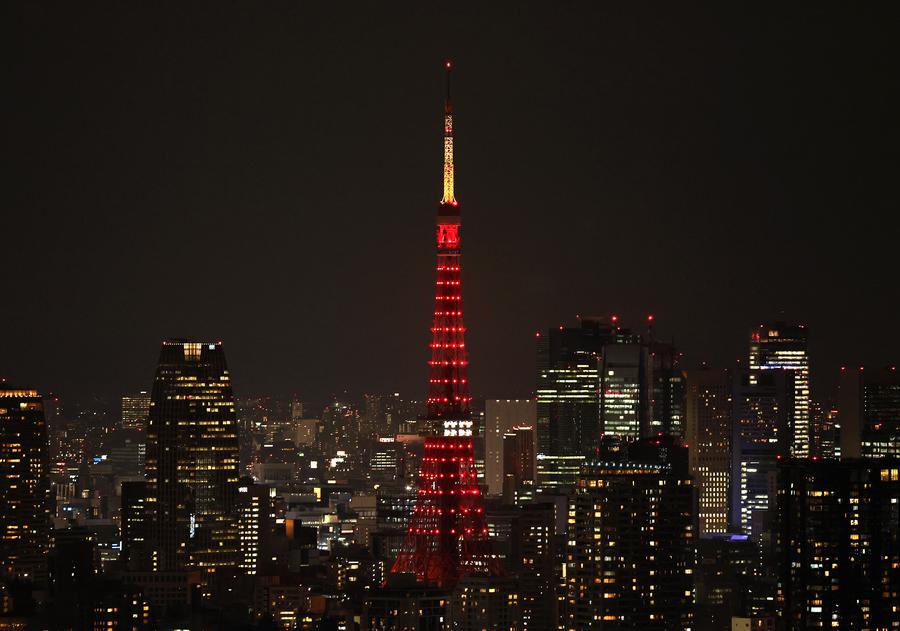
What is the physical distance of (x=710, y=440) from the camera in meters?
48.6

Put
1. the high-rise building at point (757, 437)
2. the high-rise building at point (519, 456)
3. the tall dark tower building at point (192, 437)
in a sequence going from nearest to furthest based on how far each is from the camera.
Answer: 1. the high-rise building at point (757, 437)
2. the tall dark tower building at point (192, 437)
3. the high-rise building at point (519, 456)

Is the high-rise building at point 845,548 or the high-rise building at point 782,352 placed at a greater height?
the high-rise building at point 782,352

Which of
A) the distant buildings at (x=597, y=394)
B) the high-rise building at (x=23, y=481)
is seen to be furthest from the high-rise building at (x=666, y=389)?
the high-rise building at (x=23, y=481)

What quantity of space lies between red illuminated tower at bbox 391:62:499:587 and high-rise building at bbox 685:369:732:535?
389 cm

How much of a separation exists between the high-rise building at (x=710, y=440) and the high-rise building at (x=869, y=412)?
7.49ft

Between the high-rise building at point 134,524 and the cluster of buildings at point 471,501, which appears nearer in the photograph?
the cluster of buildings at point 471,501

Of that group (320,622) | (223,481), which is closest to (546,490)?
(223,481)

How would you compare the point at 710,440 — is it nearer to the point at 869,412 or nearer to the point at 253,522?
the point at 869,412

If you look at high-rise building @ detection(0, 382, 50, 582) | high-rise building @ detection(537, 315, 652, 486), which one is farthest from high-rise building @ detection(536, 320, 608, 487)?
high-rise building @ detection(0, 382, 50, 582)

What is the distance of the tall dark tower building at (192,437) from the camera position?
48.0m

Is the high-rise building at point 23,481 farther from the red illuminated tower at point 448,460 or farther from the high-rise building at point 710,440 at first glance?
the high-rise building at point 710,440

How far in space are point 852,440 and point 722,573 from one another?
17.5ft

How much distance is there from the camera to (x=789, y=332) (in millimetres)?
51156

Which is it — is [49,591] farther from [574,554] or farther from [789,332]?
[789,332]
